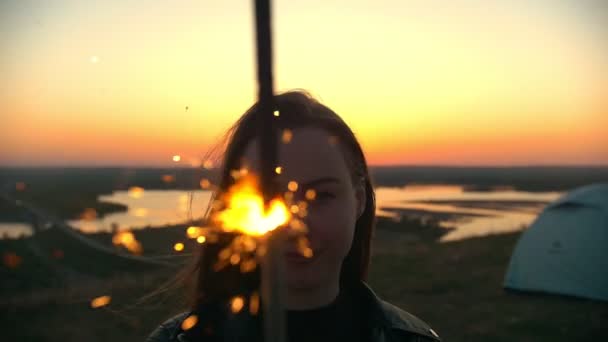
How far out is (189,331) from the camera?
1.52m

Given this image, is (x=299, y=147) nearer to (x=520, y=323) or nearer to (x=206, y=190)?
(x=206, y=190)

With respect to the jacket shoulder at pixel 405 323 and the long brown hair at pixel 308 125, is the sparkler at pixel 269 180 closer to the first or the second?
the long brown hair at pixel 308 125

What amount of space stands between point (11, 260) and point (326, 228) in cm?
1733

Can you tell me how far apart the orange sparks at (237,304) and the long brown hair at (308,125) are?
0.15 metres

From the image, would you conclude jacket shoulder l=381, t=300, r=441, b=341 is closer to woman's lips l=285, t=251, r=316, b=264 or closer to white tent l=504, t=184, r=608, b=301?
woman's lips l=285, t=251, r=316, b=264

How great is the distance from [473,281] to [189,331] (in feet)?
35.7

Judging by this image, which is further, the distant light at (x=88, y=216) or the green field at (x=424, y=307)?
the distant light at (x=88, y=216)

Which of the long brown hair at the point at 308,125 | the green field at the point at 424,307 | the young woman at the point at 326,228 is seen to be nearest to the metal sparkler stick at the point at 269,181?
the young woman at the point at 326,228

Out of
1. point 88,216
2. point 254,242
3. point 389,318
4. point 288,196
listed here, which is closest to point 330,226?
point 288,196

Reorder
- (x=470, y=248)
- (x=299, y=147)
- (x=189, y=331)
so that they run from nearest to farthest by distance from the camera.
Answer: (x=299, y=147)
(x=189, y=331)
(x=470, y=248)

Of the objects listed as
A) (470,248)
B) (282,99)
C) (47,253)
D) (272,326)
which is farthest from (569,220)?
(47,253)

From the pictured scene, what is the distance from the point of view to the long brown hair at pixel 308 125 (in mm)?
1518

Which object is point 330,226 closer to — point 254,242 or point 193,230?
point 193,230

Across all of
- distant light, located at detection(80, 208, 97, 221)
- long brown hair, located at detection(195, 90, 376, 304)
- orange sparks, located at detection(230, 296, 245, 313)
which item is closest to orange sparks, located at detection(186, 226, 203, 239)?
long brown hair, located at detection(195, 90, 376, 304)
